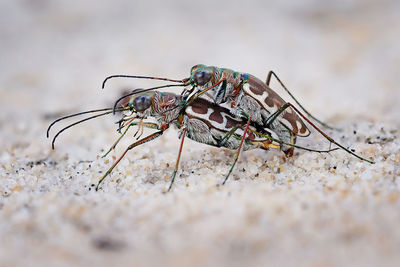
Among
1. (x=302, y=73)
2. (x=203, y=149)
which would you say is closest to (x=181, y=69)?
(x=302, y=73)

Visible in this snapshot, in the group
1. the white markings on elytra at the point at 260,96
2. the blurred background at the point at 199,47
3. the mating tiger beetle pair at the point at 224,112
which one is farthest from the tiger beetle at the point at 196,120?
the blurred background at the point at 199,47

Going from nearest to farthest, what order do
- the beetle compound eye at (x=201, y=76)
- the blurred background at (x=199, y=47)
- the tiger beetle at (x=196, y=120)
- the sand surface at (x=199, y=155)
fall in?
the sand surface at (x=199, y=155), the beetle compound eye at (x=201, y=76), the tiger beetle at (x=196, y=120), the blurred background at (x=199, y=47)

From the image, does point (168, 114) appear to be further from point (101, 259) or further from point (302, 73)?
point (302, 73)

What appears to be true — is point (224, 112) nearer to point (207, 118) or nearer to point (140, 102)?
point (207, 118)

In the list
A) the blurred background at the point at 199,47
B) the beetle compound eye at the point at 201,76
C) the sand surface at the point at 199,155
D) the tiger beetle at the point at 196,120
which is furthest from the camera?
the blurred background at the point at 199,47

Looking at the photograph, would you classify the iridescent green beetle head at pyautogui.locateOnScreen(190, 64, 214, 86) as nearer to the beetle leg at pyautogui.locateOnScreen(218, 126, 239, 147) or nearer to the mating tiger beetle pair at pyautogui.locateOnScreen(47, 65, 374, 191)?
the mating tiger beetle pair at pyautogui.locateOnScreen(47, 65, 374, 191)

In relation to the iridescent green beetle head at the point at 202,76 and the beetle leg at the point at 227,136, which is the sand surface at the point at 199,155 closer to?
the beetle leg at the point at 227,136

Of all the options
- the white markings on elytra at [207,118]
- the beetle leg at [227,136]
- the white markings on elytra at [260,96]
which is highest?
the white markings on elytra at [260,96]

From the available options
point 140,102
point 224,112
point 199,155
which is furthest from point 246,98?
point 140,102
